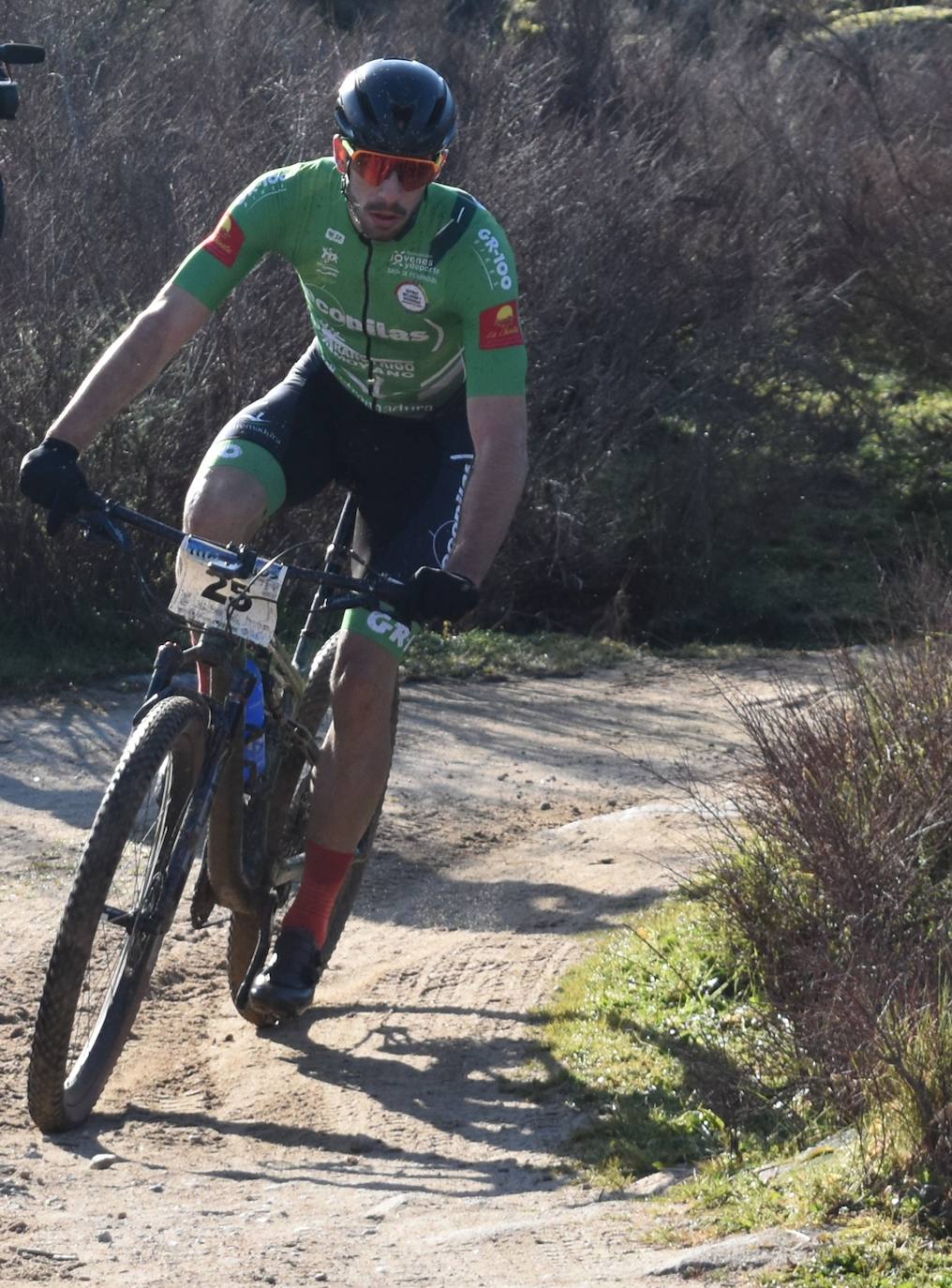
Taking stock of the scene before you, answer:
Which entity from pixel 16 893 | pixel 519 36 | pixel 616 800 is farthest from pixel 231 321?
pixel 519 36

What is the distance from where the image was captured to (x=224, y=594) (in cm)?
376

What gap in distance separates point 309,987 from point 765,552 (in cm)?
1013

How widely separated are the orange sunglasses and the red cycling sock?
1.68 meters

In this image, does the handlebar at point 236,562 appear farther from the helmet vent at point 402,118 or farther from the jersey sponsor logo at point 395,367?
the helmet vent at point 402,118

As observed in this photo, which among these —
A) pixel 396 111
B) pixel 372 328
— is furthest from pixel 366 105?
pixel 372 328

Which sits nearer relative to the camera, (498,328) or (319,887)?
(498,328)

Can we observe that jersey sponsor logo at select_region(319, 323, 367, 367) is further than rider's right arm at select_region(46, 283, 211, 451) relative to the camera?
Yes

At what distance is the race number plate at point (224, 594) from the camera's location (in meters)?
3.73

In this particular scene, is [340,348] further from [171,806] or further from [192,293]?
[171,806]

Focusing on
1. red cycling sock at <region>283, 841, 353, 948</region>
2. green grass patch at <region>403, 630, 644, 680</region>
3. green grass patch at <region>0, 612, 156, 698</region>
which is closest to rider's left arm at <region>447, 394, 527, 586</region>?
red cycling sock at <region>283, 841, 353, 948</region>

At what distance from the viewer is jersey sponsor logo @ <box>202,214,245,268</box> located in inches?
168

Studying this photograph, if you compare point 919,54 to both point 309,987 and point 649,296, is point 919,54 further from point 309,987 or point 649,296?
point 309,987

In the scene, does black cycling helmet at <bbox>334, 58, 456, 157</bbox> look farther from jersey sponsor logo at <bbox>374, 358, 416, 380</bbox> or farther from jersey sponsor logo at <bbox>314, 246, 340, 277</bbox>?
jersey sponsor logo at <bbox>374, 358, 416, 380</bbox>

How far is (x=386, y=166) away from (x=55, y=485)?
120cm
